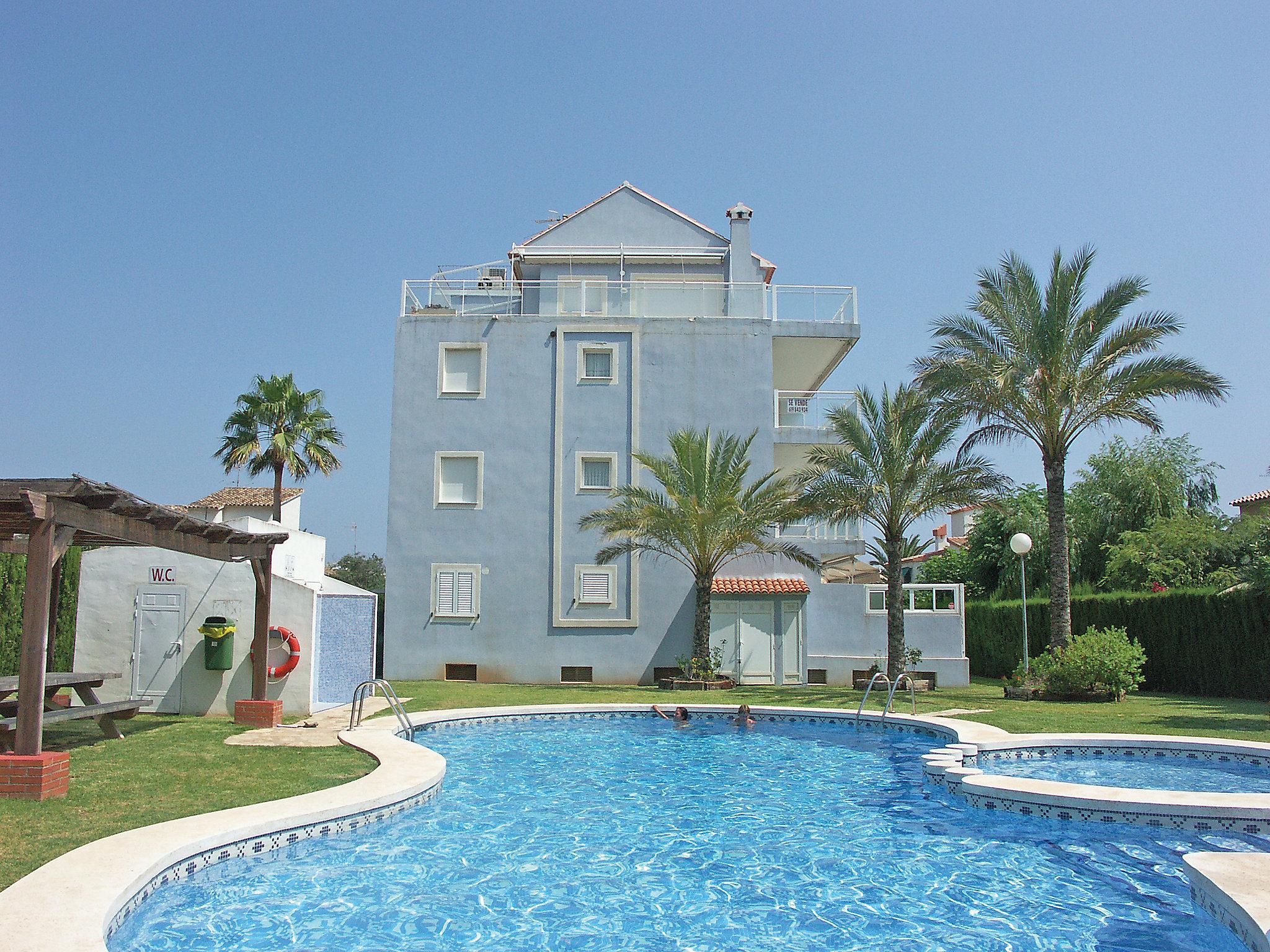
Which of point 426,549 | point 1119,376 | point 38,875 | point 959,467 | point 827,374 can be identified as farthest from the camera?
point 827,374

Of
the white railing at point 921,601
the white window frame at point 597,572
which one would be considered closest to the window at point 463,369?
the white window frame at point 597,572

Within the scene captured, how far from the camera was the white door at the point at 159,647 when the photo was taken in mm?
14773

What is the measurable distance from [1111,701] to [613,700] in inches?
387

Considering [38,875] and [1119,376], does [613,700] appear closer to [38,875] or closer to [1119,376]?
[1119,376]

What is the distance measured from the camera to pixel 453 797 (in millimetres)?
10336

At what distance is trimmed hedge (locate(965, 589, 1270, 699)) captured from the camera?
20.2 m

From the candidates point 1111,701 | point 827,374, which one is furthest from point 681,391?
point 1111,701

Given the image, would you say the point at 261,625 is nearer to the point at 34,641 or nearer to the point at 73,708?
the point at 73,708

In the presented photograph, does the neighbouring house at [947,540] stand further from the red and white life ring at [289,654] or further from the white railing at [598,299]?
the red and white life ring at [289,654]

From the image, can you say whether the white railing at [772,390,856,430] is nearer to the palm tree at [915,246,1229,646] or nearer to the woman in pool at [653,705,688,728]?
the palm tree at [915,246,1229,646]

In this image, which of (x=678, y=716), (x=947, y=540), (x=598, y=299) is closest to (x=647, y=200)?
(x=598, y=299)

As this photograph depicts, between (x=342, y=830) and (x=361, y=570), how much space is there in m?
68.1

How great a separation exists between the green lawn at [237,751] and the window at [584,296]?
11.1 m

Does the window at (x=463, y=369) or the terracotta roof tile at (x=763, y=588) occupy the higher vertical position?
the window at (x=463, y=369)
